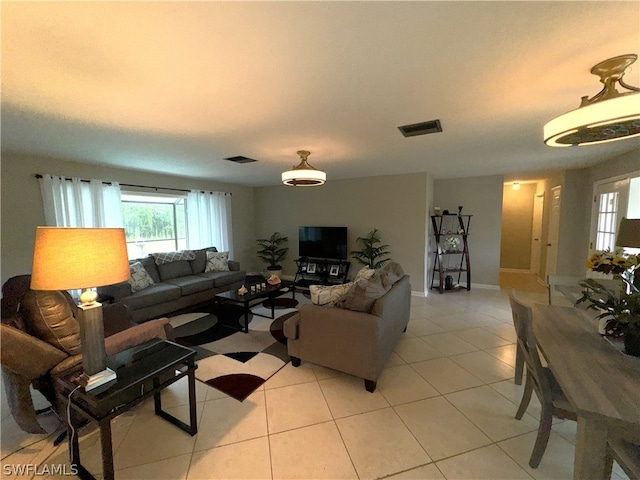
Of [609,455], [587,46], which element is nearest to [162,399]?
[609,455]

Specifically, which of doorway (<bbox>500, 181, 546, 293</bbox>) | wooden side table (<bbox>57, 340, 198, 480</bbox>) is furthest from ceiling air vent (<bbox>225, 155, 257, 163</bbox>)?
doorway (<bbox>500, 181, 546, 293</bbox>)

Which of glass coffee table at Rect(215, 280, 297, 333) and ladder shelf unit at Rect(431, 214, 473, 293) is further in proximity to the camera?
ladder shelf unit at Rect(431, 214, 473, 293)

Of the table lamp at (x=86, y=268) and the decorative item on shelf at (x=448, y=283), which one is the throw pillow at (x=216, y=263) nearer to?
the table lamp at (x=86, y=268)

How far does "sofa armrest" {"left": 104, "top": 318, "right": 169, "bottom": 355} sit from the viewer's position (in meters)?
1.77

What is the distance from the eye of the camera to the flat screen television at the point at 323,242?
541cm

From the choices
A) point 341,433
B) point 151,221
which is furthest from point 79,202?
point 341,433

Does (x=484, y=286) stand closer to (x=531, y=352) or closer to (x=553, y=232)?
(x=553, y=232)

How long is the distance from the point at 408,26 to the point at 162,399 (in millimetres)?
2991

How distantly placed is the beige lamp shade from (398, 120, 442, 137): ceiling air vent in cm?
245

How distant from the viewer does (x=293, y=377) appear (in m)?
2.35

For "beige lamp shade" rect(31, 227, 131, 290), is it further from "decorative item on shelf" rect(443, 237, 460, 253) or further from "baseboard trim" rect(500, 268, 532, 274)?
"baseboard trim" rect(500, 268, 532, 274)

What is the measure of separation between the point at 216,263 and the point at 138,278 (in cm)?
135

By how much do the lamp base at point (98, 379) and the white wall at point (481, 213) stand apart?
592 centimetres

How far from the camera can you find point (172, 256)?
14.7ft
